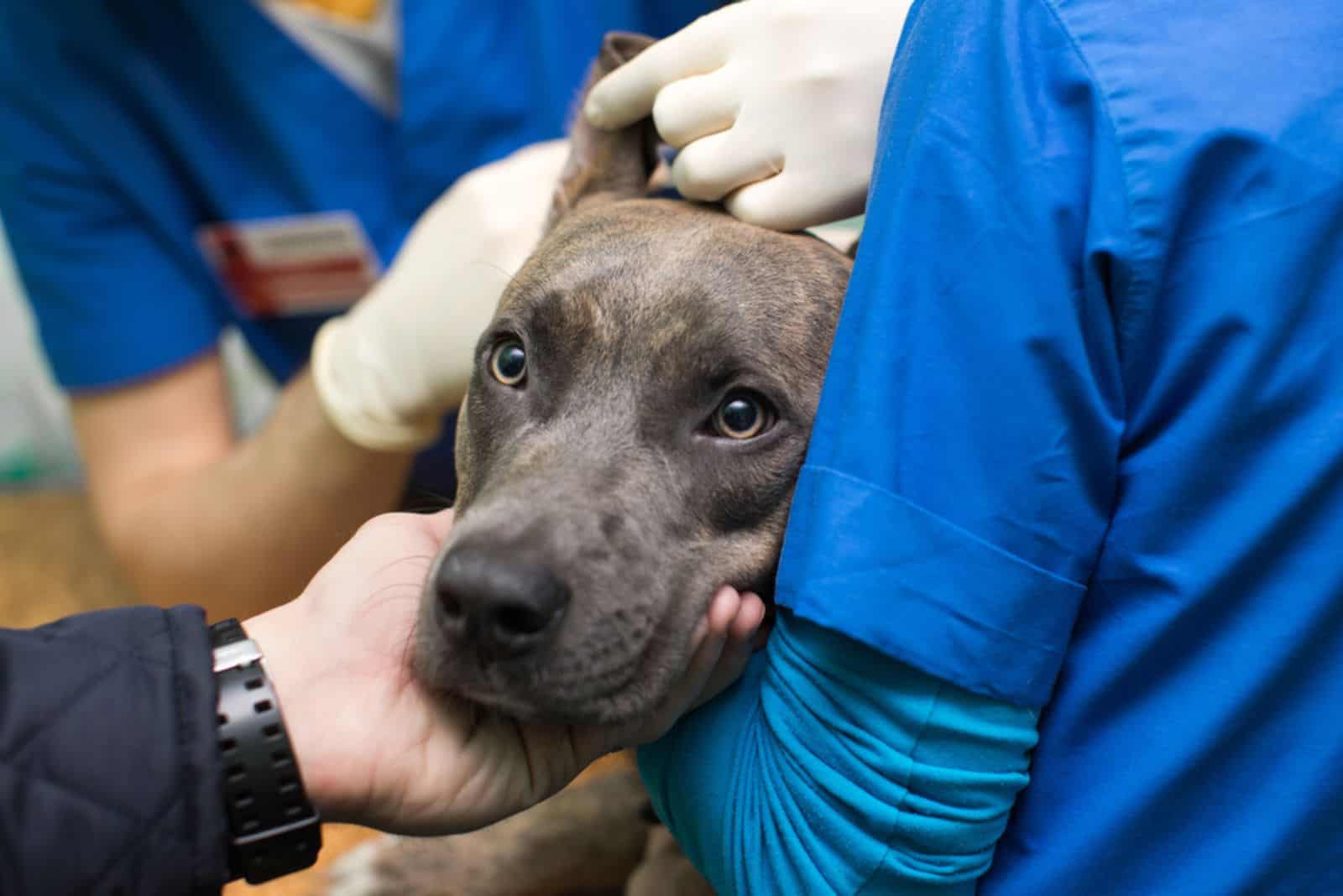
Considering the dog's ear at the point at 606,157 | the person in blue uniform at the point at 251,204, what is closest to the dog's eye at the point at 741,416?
the dog's ear at the point at 606,157

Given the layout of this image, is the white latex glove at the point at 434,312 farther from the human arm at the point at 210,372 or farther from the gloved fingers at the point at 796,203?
the gloved fingers at the point at 796,203

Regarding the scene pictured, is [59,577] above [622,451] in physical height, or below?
below

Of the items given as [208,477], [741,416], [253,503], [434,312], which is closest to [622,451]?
[741,416]

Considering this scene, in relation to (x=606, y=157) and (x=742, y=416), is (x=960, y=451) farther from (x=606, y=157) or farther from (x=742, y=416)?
(x=606, y=157)

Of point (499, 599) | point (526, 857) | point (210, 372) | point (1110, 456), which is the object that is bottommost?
point (526, 857)

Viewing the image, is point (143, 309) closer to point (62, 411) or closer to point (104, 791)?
point (62, 411)

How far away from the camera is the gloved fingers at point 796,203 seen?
4.32 feet

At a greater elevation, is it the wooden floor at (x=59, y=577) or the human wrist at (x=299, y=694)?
the human wrist at (x=299, y=694)

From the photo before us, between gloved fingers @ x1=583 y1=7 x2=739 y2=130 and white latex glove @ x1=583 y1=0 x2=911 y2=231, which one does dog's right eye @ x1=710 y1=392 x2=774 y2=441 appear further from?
gloved fingers @ x1=583 y1=7 x2=739 y2=130

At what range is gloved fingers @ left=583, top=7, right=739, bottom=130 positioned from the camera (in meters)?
1.39

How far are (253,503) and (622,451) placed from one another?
4.38 ft

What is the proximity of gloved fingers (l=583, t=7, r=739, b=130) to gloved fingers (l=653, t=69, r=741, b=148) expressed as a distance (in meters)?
0.03

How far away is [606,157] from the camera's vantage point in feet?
5.15

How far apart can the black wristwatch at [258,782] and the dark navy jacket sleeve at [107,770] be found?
21 millimetres
